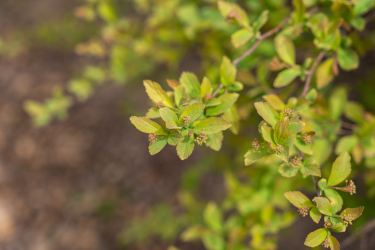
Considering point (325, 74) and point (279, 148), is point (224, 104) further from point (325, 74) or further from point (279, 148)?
point (325, 74)

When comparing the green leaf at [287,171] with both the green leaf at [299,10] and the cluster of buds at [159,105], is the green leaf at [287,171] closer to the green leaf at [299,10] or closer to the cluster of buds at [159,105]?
the cluster of buds at [159,105]

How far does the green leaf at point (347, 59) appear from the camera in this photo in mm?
877

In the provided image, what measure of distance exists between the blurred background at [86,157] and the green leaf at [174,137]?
3.59ft

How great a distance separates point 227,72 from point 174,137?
27 centimetres

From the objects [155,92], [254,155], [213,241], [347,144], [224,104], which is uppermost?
[155,92]

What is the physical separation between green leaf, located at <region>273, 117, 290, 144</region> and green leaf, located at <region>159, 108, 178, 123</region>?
236 millimetres

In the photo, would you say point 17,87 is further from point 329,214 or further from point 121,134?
point 329,214

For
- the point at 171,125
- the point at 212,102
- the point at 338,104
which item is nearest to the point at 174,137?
the point at 171,125

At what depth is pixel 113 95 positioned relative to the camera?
2836mm

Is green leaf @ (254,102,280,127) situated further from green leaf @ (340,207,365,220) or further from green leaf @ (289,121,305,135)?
green leaf @ (340,207,365,220)

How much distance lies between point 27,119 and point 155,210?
1891 mm

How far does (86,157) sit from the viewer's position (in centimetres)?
273

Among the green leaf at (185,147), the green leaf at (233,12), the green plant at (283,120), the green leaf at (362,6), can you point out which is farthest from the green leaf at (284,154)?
the green leaf at (362,6)

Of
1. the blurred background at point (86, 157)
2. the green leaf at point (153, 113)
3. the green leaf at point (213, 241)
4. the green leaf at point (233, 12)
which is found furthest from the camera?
the blurred background at point (86, 157)
